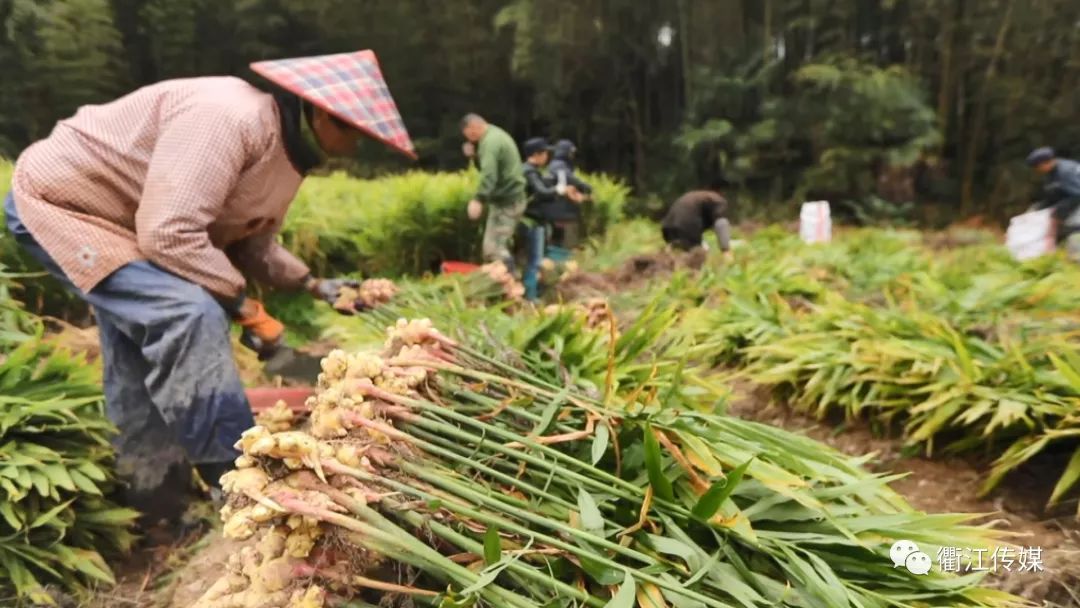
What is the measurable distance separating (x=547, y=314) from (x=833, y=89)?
9360mm

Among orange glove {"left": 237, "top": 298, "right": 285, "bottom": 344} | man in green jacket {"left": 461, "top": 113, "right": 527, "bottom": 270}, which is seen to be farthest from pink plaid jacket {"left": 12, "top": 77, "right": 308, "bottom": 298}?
man in green jacket {"left": 461, "top": 113, "right": 527, "bottom": 270}

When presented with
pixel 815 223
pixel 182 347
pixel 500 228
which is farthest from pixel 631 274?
pixel 182 347

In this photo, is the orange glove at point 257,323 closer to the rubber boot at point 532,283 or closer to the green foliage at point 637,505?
the green foliage at point 637,505

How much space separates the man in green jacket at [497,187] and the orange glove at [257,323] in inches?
112

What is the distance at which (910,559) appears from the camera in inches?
42.4

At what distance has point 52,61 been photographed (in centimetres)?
413

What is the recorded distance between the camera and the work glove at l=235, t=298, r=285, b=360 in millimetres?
1882

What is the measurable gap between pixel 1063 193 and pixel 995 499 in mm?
3796

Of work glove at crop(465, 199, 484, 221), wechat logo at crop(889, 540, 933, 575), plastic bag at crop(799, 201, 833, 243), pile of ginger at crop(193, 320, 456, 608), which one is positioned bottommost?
plastic bag at crop(799, 201, 833, 243)

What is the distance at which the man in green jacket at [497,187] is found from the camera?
4.64m

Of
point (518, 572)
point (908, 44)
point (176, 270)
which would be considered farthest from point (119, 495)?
point (908, 44)

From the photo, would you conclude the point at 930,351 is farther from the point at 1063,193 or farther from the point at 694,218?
the point at 694,218

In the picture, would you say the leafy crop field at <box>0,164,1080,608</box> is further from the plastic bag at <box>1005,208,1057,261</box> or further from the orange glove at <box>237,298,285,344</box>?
the plastic bag at <box>1005,208,1057,261</box>

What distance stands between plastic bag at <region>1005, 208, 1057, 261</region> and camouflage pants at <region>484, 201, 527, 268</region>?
10.8 feet
